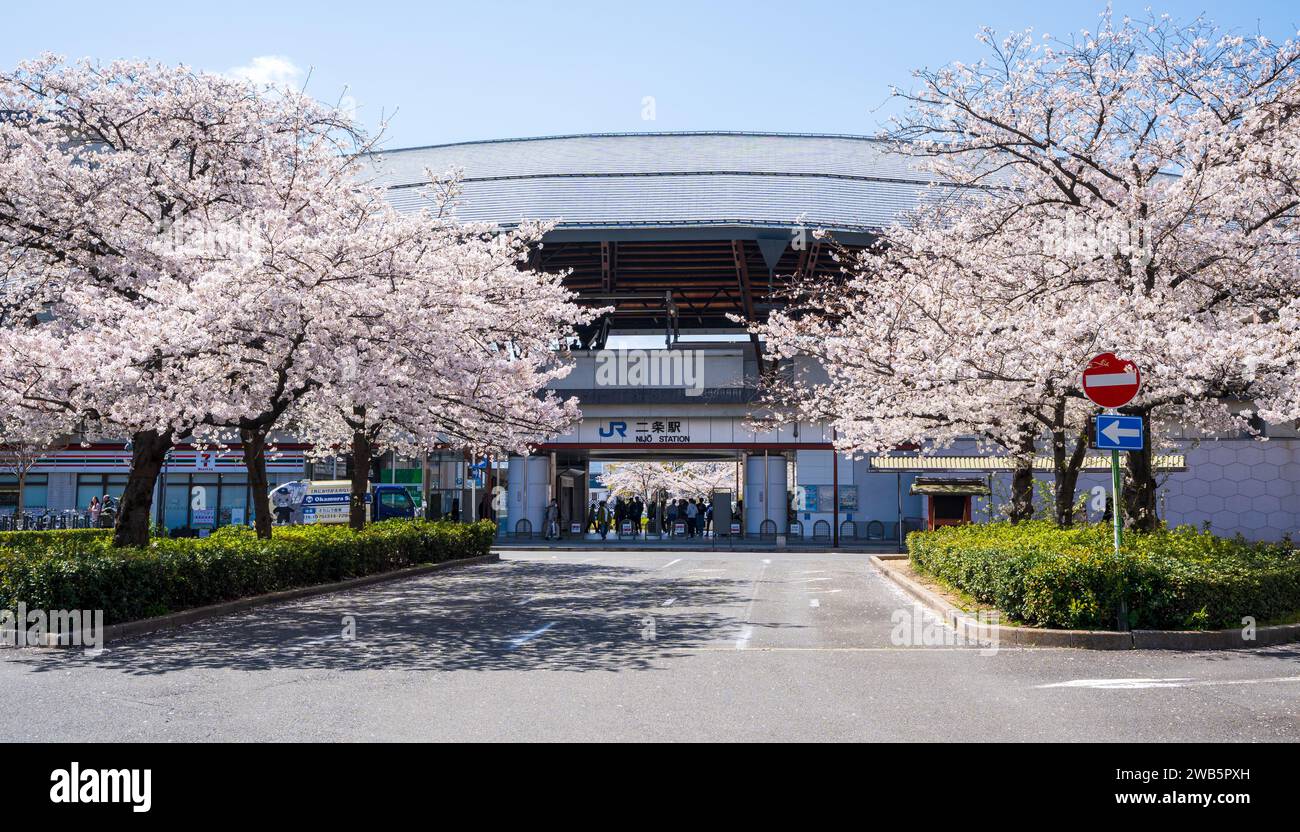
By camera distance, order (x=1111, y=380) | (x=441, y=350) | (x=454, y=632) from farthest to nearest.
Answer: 1. (x=441, y=350)
2. (x=454, y=632)
3. (x=1111, y=380)

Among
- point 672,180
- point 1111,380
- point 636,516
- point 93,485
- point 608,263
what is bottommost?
point 636,516

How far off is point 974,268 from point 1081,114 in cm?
270

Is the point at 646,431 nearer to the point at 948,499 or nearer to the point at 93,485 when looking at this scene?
the point at 948,499

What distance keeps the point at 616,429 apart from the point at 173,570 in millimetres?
33088

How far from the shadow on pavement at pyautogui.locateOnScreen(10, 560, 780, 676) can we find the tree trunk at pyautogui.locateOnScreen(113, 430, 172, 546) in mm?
2729

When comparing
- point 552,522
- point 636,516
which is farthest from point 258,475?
point 636,516

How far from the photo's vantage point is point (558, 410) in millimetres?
26812

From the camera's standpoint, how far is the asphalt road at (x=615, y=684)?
269 inches

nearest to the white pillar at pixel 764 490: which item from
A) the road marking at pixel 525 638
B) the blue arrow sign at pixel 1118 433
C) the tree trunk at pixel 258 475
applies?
the tree trunk at pixel 258 475

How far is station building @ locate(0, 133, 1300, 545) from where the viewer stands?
40.6 metres

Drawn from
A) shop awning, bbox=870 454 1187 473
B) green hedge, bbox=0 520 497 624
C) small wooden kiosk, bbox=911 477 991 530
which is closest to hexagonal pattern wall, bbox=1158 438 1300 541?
shop awning, bbox=870 454 1187 473

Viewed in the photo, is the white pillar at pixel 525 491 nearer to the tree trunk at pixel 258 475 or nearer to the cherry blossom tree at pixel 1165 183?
the tree trunk at pixel 258 475

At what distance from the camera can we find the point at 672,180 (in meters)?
44.1

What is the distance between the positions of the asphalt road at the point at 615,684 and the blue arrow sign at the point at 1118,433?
2.56 metres
